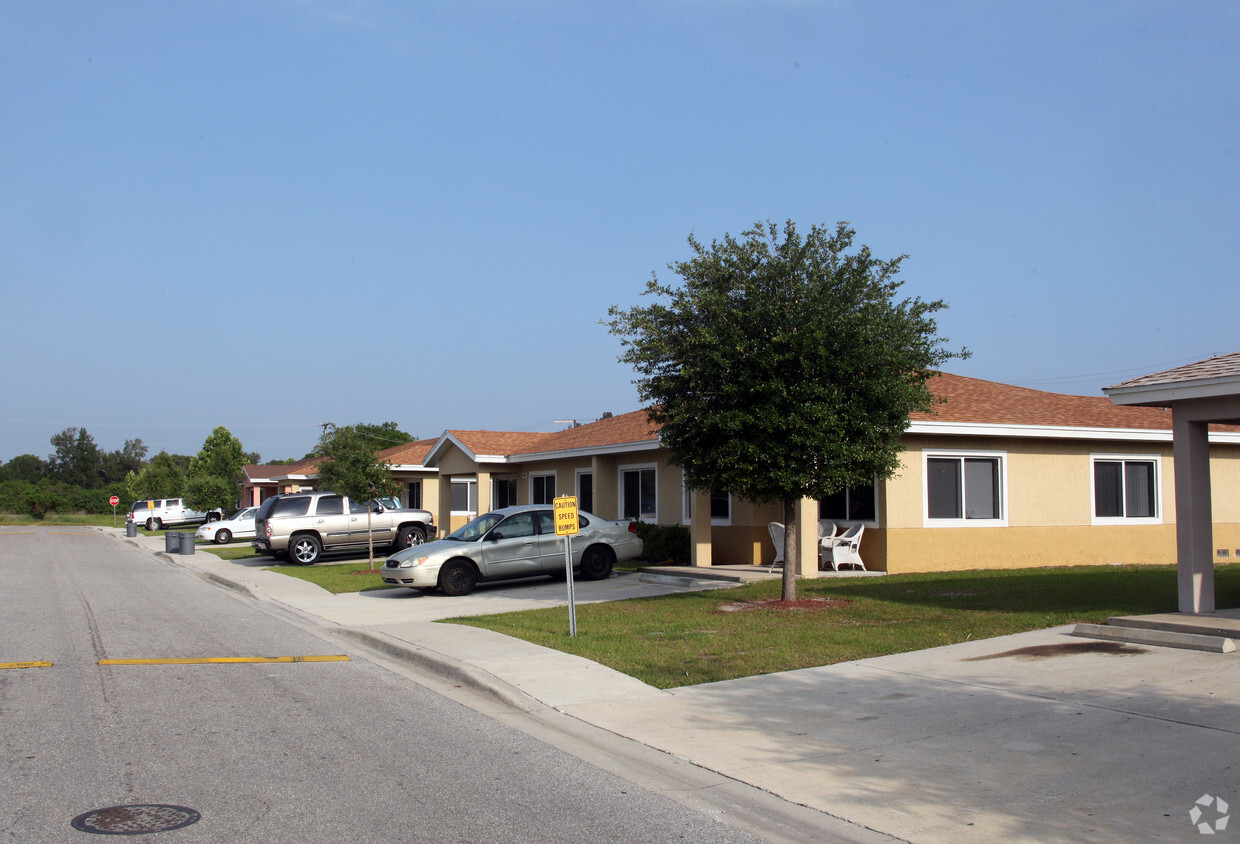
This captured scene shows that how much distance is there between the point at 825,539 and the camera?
57.9 ft

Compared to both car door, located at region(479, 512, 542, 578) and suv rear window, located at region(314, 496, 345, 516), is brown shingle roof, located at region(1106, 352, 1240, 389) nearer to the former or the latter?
car door, located at region(479, 512, 542, 578)

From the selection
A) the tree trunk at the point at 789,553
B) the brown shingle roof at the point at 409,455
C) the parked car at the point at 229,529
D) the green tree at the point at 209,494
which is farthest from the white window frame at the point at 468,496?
the green tree at the point at 209,494

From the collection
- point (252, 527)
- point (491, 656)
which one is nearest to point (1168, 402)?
point (491, 656)

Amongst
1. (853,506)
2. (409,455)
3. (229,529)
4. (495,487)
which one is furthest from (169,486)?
(853,506)

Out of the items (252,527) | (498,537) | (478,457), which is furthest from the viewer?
(252,527)

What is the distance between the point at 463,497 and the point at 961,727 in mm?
27125

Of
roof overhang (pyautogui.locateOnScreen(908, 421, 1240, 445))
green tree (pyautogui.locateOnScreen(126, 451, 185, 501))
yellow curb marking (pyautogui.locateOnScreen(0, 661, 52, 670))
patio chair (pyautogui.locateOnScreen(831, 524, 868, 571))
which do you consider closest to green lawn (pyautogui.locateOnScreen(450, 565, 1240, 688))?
patio chair (pyautogui.locateOnScreen(831, 524, 868, 571))

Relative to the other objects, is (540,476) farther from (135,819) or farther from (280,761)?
(135,819)

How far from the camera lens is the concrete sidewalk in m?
5.35

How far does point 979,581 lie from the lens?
15.7 metres

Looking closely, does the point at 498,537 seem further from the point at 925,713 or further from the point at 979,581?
the point at 925,713

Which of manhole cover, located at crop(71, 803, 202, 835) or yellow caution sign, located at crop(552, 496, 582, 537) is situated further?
yellow caution sign, located at crop(552, 496, 582, 537)

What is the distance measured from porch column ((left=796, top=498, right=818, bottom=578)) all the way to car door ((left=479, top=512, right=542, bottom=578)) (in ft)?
15.9

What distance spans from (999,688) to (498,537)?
11.1m
